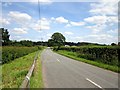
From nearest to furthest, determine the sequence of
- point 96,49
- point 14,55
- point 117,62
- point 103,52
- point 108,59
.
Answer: point 117,62 < point 108,59 < point 103,52 < point 96,49 < point 14,55

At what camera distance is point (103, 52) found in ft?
90.3

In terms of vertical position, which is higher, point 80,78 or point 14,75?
point 80,78

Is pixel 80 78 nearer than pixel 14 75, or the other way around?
pixel 80 78

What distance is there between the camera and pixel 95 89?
378 inches

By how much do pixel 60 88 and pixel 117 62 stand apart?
13.1 m

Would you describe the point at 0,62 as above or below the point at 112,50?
below

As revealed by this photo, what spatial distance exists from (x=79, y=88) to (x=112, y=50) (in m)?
15.8

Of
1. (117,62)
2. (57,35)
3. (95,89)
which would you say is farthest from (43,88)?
(57,35)

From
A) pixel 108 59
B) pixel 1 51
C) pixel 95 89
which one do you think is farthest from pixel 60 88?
pixel 1 51

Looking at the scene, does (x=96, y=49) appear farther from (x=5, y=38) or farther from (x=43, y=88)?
(x=5, y=38)

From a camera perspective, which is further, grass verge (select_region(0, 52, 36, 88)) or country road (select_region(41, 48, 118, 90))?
grass verge (select_region(0, 52, 36, 88))

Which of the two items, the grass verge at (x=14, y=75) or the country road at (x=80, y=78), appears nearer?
the country road at (x=80, y=78)

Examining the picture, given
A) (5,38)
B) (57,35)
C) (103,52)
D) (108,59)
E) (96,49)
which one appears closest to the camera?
(108,59)

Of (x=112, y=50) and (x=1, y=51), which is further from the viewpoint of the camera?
(x=1, y=51)
